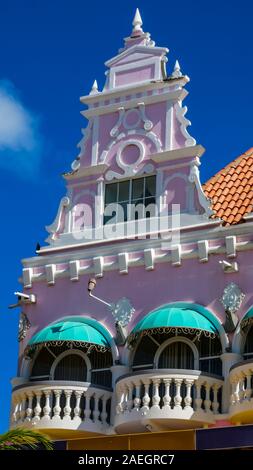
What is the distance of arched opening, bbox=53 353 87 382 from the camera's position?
29.0 meters

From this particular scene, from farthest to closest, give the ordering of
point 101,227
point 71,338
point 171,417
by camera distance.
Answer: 1. point 101,227
2. point 71,338
3. point 171,417

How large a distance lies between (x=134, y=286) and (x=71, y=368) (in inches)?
104

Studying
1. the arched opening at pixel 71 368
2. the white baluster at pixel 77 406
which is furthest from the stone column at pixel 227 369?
the arched opening at pixel 71 368

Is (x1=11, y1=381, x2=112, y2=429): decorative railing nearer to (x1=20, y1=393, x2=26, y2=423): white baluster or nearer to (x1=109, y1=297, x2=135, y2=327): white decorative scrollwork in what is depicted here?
(x1=20, y1=393, x2=26, y2=423): white baluster

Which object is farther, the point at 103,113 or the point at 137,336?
the point at 103,113

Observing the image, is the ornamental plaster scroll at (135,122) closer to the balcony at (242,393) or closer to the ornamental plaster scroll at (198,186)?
the ornamental plaster scroll at (198,186)

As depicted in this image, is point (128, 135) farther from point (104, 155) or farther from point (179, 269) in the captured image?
point (179, 269)

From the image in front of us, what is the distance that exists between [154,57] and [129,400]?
31.8 ft

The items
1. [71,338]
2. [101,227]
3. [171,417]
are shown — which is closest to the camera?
[171,417]

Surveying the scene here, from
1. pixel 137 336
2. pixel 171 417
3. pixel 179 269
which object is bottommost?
pixel 171 417

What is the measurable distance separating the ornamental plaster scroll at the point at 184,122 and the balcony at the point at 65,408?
6.77m

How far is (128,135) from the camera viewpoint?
3098 centimetres

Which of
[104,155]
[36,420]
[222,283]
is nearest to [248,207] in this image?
[222,283]

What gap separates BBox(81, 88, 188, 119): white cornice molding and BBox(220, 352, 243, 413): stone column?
7.36m
